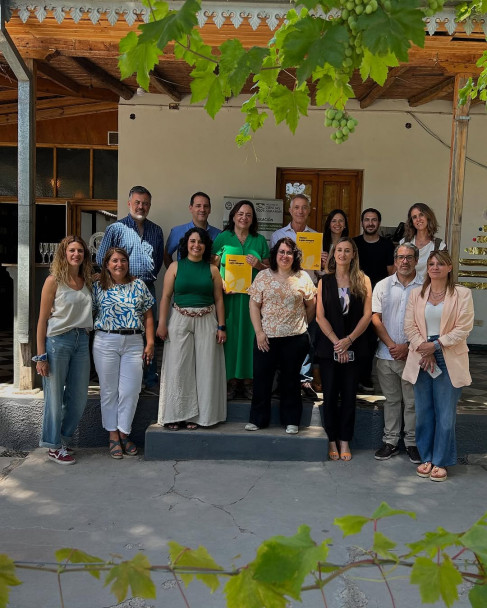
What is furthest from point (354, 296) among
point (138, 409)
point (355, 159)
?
point (355, 159)

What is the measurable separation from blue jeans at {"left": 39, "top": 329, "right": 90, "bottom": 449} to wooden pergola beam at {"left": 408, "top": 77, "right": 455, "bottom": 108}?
509 centimetres

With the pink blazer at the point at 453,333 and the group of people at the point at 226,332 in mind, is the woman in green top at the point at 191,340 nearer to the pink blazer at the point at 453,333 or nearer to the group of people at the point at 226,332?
the group of people at the point at 226,332

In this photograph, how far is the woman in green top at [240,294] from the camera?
19.1 feet

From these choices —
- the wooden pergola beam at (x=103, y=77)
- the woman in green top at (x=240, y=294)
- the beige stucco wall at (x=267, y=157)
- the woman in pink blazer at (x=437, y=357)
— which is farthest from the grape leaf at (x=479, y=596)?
the beige stucco wall at (x=267, y=157)

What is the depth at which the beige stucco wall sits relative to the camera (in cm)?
940

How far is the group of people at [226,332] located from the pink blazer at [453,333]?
27 mm

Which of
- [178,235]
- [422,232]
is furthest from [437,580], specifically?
[178,235]

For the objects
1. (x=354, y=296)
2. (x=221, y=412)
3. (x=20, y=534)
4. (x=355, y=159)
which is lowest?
(x=20, y=534)

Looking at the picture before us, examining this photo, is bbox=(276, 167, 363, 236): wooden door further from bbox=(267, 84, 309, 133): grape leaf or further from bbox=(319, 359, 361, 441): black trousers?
bbox=(267, 84, 309, 133): grape leaf

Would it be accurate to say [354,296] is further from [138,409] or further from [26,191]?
[26,191]

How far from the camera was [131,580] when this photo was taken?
1286 millimetres

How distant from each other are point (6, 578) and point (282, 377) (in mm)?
4501

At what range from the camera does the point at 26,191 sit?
5.93m

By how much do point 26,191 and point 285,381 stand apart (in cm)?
288
